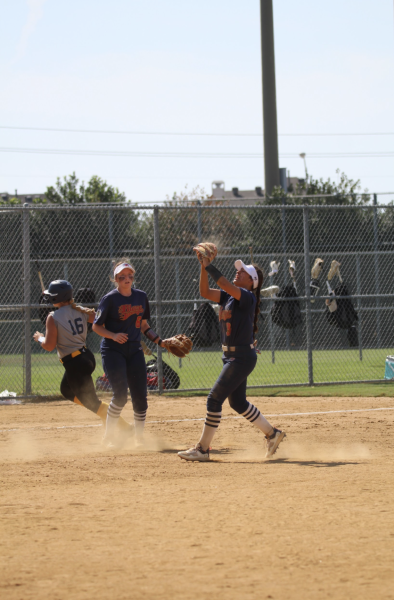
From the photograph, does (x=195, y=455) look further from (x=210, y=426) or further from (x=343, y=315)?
(x=343, y=315)

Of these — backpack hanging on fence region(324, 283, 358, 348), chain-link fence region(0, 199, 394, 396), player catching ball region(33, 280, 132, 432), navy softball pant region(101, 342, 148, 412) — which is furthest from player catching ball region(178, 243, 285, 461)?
backpack hanging on fence region(324, 283, 358, 348)

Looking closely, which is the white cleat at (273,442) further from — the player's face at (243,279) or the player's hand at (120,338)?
the player's hand at (120,338)

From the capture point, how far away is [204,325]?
1338 cm

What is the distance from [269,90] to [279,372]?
712 inches

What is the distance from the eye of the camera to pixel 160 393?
12000mm

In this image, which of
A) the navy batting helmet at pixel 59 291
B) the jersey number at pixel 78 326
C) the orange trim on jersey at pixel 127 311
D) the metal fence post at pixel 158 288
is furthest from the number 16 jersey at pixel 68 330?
the metal fence post at pixel 158 288

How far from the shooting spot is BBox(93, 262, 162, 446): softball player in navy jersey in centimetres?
746

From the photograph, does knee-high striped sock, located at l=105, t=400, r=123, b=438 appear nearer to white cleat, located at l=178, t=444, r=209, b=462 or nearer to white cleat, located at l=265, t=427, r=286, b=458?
white cleat, located at l=178, t=444, r=209, b=462

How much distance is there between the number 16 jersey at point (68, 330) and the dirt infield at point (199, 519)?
3.46 ft

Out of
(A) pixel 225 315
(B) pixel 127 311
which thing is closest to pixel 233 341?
(A) pixel 225 315

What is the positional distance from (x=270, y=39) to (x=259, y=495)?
2773 centimetres

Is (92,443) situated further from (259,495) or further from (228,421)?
(259,495)

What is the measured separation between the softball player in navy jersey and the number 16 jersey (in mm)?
280

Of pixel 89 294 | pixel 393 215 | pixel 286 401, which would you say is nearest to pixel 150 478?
pixel 286 401
